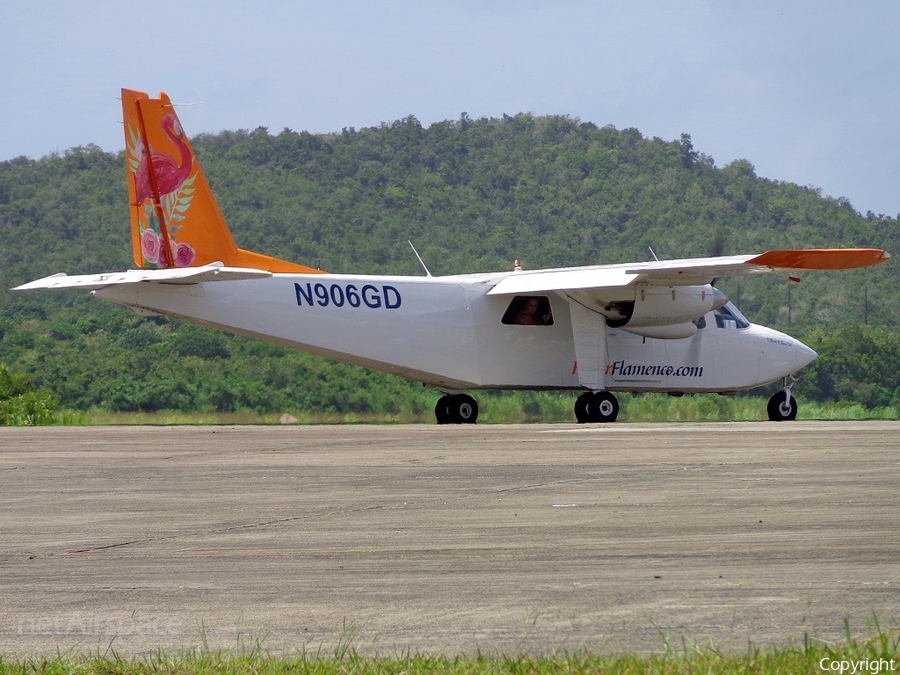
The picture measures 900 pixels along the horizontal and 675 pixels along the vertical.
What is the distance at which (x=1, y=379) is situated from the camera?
3064 centimetres

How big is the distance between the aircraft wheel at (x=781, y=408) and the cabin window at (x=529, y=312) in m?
5.38

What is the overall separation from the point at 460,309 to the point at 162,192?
6008 mm

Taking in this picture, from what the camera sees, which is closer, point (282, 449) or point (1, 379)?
point (282, 449)

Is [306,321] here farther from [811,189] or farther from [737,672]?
[811,189]

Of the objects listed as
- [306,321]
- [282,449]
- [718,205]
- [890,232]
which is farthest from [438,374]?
[718,205]

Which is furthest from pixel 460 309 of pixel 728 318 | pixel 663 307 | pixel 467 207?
pixel 467 207

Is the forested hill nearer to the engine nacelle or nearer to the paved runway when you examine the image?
the engine nacelle

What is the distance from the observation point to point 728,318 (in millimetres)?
27188

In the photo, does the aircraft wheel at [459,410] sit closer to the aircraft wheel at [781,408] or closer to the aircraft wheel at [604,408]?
the aircraft wheel at [604,408]

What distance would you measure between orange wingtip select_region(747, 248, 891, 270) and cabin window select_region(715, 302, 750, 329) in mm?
4842

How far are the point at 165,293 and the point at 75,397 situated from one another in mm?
20281

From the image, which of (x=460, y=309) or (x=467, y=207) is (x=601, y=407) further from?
(x=467, y=207)

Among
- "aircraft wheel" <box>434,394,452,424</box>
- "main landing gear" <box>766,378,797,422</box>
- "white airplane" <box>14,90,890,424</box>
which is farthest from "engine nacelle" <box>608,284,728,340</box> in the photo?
"aircraft wheel" <box>434,394,452,424</box>

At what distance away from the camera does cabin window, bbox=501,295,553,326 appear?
2512 cm
